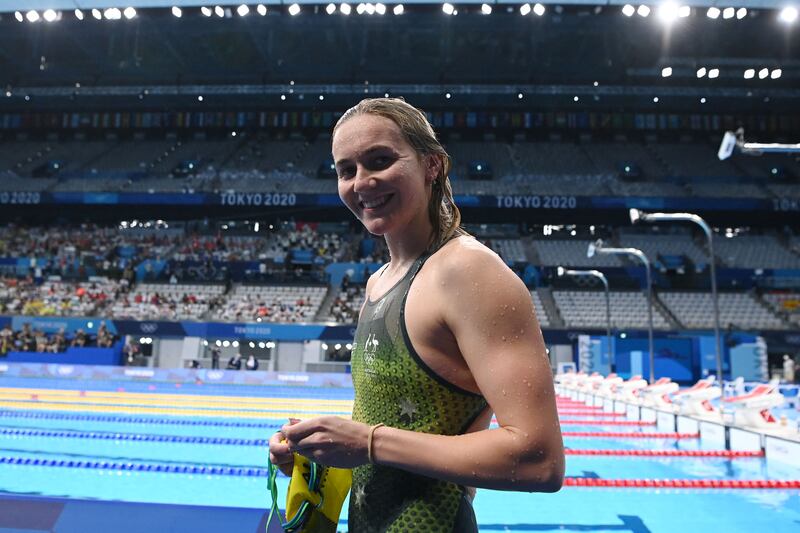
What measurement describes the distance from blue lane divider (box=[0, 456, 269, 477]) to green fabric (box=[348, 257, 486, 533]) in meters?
5.70

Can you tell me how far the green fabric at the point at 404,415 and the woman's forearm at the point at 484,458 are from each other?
11cm

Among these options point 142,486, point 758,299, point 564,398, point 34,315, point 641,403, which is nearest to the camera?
point 142,486

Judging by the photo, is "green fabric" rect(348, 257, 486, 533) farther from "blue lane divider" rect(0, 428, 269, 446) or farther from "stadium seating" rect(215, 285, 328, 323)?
"stadium seating" rect(215, 285, 328, 323)

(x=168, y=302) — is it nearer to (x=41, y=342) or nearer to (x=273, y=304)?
(x=273, y=304)

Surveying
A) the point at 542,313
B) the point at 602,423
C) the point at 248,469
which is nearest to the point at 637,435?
the point at 602,423

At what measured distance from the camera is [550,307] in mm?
26438

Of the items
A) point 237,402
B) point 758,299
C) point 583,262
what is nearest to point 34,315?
point 237,402

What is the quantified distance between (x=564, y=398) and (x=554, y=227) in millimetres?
17866

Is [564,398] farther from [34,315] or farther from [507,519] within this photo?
[34,315]

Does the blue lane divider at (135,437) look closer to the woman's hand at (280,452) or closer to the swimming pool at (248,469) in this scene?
the swimming pool at (248,469)

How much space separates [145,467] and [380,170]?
6.65 metres

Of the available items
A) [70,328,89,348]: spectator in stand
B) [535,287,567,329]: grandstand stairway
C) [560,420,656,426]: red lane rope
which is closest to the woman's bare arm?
[560,420,656,426]: red lane rope

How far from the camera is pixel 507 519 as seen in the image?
202 inches

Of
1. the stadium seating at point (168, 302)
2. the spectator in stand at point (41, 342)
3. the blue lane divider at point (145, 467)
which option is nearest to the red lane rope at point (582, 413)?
the blue lane divider at point (145, 467)
